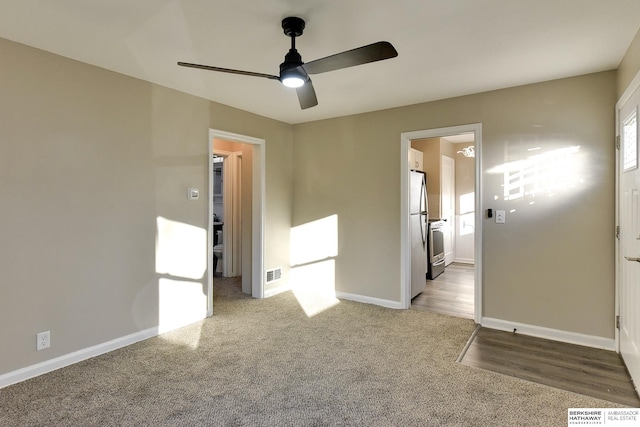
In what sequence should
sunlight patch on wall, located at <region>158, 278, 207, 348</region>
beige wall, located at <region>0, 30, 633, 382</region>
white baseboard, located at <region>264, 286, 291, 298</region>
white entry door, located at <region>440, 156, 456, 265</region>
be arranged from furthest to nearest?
white entry door, located at <region>440, 156, 456, 265</region>, white baseboard, located at <region>264, 286, 291, 298</region>, sunlight patch on wall, located at <region>158, 278, 207, 348</region>, beige wall, located at <region>0, 30, 633, 382</region>

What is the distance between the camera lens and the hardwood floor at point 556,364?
7.50 feet

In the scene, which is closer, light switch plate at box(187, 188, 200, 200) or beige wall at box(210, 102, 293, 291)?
light switch plate at box(187, 188, 200, 200)

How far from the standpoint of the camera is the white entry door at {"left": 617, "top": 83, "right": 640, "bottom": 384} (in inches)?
87.2

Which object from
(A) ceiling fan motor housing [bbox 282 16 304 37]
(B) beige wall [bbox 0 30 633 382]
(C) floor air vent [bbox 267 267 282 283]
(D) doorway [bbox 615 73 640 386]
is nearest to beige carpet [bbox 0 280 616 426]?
(B) beige wall [bbox 0 30 633 382]

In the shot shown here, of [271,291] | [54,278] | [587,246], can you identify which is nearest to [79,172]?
[54,278]

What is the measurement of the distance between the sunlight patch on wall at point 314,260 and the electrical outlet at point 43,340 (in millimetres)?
2522

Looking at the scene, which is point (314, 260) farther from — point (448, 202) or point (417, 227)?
point (448, 202)

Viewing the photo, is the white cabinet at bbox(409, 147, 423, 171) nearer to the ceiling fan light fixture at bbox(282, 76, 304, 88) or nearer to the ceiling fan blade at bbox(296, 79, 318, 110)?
the ceiling fan blade at bbox(296, 79, 318, 110)

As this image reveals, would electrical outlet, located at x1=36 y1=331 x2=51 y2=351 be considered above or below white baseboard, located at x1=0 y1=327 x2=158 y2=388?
above

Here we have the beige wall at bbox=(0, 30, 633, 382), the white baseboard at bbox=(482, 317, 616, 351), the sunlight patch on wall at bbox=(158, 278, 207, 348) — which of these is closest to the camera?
the beige wall at bbox=(0, 30, 633, 382)

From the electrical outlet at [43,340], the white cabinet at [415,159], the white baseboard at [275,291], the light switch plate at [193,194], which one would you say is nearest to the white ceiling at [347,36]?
the light switch plate at [193,194]

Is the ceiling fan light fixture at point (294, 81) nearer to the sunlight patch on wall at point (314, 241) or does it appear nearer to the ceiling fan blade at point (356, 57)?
the ceiling fan blade at point (356, 57)

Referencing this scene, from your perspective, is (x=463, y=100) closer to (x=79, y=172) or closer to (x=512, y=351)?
(x=512, y=351)

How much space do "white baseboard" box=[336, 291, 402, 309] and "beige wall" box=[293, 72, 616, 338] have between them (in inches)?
2.6
